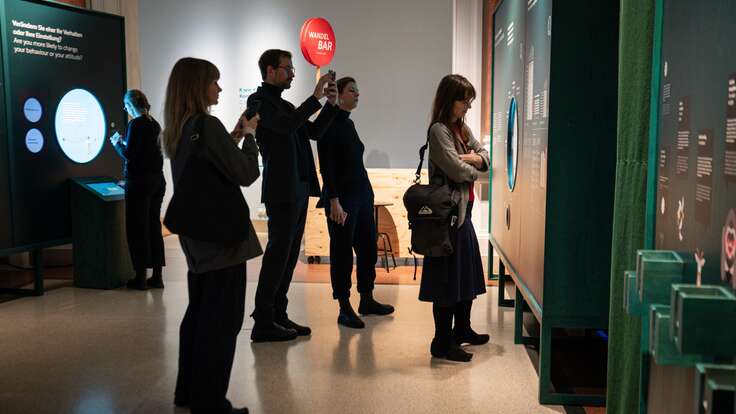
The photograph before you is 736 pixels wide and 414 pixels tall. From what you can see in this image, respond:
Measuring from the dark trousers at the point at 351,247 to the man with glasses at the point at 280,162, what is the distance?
38 centimetres

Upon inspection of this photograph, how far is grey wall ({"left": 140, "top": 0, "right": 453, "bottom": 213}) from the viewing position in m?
8.71

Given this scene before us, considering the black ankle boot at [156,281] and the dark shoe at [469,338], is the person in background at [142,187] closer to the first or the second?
the black ankle boot at [156,281]

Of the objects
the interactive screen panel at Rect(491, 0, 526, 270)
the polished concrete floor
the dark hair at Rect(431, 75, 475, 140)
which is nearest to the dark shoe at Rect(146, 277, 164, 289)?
the polished concrete floor

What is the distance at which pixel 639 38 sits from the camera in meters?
2.06

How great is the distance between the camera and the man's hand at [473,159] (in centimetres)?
364

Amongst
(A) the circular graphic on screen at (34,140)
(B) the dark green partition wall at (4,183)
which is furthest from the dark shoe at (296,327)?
(A) the circular graphic on screen at (34,140)

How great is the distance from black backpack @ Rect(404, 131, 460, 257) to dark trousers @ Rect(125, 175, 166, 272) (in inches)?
111

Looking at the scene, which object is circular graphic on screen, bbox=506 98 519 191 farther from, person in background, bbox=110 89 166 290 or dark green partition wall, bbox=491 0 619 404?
person in background, bbox=110 89 166 290

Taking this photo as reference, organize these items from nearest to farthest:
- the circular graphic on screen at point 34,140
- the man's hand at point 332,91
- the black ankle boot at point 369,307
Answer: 1. the man's hand at point 332,91
2. the black ankle boot at point 369,307
3. the circular graphic on screen at point 34,140

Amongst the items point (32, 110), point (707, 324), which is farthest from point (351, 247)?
point (707, 324)

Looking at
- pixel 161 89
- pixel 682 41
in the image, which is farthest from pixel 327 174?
pixel 161 89

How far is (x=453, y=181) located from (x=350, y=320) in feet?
4.60

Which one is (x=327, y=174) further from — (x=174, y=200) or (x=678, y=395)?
(x=678, y=395)

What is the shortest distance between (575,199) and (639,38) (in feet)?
3.53
